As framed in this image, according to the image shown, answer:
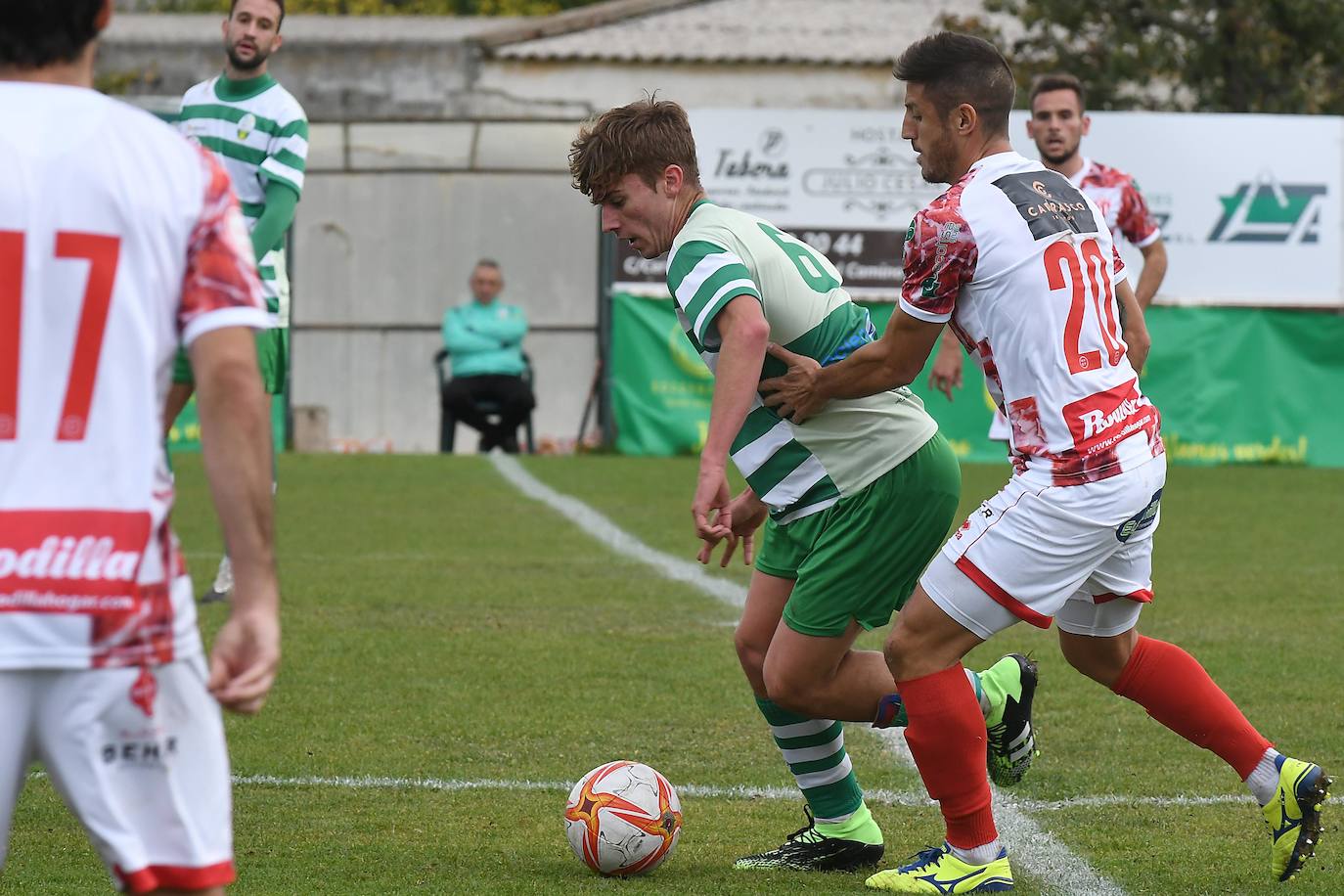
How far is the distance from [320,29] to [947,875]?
24.7 metres

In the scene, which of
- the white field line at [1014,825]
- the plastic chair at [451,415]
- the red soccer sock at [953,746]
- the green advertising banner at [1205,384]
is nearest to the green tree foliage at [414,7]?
the plastic chair at [451,415]

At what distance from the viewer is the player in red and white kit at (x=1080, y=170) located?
27.6 ft

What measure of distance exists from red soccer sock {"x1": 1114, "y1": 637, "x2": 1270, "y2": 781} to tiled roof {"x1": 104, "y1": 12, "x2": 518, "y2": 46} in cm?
2165

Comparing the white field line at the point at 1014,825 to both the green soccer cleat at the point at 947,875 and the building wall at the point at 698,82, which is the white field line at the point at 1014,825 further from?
the building wall at the point at 698,82

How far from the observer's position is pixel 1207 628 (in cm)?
754

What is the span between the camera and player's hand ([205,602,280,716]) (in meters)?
2.35

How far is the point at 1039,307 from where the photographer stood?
152 inches

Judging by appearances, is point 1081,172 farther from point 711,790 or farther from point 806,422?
point 806,422

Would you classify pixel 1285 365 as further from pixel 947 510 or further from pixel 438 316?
pixel 947 510

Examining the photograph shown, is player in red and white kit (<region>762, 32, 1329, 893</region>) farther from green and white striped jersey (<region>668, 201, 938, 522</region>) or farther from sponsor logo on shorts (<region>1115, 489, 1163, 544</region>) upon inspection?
green and white striped jersey (<region>668, 201, 938, 522</region>)

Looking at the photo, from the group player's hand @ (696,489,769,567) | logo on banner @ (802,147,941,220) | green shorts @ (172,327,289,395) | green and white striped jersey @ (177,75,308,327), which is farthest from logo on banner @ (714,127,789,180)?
player's hand @ (696,489,769,567)

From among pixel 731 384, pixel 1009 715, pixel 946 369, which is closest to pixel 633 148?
pixel 731 384

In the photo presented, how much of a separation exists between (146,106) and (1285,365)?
A: 1040 centimetres

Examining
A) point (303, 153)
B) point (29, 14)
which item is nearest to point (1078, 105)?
point (303, 153)
